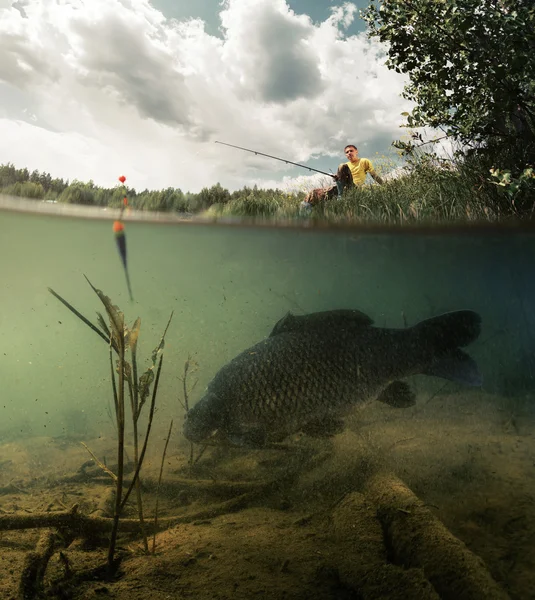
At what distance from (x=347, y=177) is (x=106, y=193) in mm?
6031

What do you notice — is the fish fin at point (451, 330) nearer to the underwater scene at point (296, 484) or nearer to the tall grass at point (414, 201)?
the underwater scene at point (296, 484)

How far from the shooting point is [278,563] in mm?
2461

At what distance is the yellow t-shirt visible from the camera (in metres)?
10.4

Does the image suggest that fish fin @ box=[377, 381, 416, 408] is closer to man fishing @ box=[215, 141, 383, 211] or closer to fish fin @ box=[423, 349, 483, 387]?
fish fin @ box=[423, 349, 483, 387]

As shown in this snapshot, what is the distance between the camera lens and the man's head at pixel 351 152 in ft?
34.4

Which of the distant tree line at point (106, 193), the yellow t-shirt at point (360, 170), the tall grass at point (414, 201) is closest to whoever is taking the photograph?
the tall grass at point (414, 201)

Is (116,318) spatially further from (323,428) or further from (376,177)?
(376,177)

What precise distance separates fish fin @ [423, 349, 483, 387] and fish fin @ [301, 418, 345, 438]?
0.97 m

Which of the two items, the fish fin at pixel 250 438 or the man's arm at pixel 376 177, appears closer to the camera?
the fish fin at pixel 250 438

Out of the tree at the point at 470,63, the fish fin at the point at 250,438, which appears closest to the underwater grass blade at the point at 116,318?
the fish fin at the point at 250,438

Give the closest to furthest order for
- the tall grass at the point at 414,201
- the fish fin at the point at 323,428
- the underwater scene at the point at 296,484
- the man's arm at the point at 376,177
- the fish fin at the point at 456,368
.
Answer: the underwater scene at the point at 296,484 < the fish fin at the point at 456,368 < the fish fin at the point at 323,428 < the tall grass at the point at 414,201 < the man's arm at the point at 376,177

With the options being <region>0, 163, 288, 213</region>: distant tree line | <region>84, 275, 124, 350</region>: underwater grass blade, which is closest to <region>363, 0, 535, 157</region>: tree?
<region>0, 163, 288, 213</region>: distant tree line

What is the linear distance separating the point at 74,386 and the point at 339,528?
57.5 feet

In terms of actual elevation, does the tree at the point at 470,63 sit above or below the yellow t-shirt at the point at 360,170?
above
